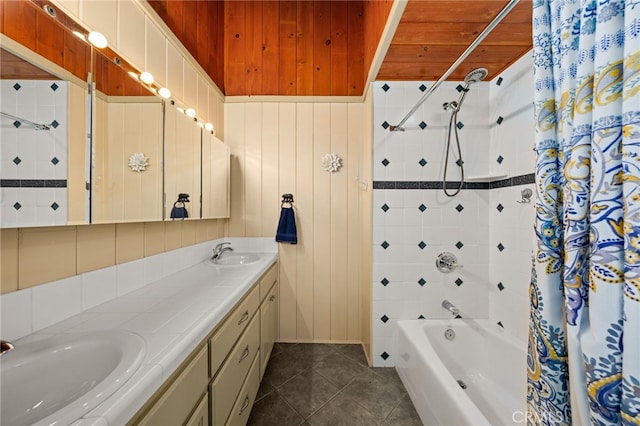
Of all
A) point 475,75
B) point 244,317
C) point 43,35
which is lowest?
point 244,317

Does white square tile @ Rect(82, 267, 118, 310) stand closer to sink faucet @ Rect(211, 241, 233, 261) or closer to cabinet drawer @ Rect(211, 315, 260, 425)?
cabinet drawer @ Rect(211, 315, 260, 425)

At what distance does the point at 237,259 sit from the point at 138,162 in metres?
1.18

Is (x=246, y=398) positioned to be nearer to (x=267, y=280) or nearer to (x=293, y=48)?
(x=267, y=280)

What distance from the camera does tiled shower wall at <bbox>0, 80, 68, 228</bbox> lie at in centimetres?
69

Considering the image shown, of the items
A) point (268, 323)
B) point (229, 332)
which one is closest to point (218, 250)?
point (268, 323)

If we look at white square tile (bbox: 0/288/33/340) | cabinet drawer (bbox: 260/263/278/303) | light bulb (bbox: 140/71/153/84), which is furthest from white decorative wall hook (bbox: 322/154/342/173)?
white square tile (bbox: 0/288/33/340)

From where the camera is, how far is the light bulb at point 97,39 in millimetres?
960

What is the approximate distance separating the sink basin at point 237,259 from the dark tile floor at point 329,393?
2.82 feet

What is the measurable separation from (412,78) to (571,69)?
1398mm

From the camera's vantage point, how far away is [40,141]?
0.77 meters

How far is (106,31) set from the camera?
1062 mm

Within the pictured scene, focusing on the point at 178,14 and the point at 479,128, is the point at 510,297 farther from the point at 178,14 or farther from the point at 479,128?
the point at 178,14

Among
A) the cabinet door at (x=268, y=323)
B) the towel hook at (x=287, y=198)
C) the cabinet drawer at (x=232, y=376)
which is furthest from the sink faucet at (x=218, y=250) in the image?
the cabinet drawer at (x=232, y=376)

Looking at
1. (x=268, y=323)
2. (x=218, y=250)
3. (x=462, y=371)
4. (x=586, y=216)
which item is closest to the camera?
(x=586, y=216)
